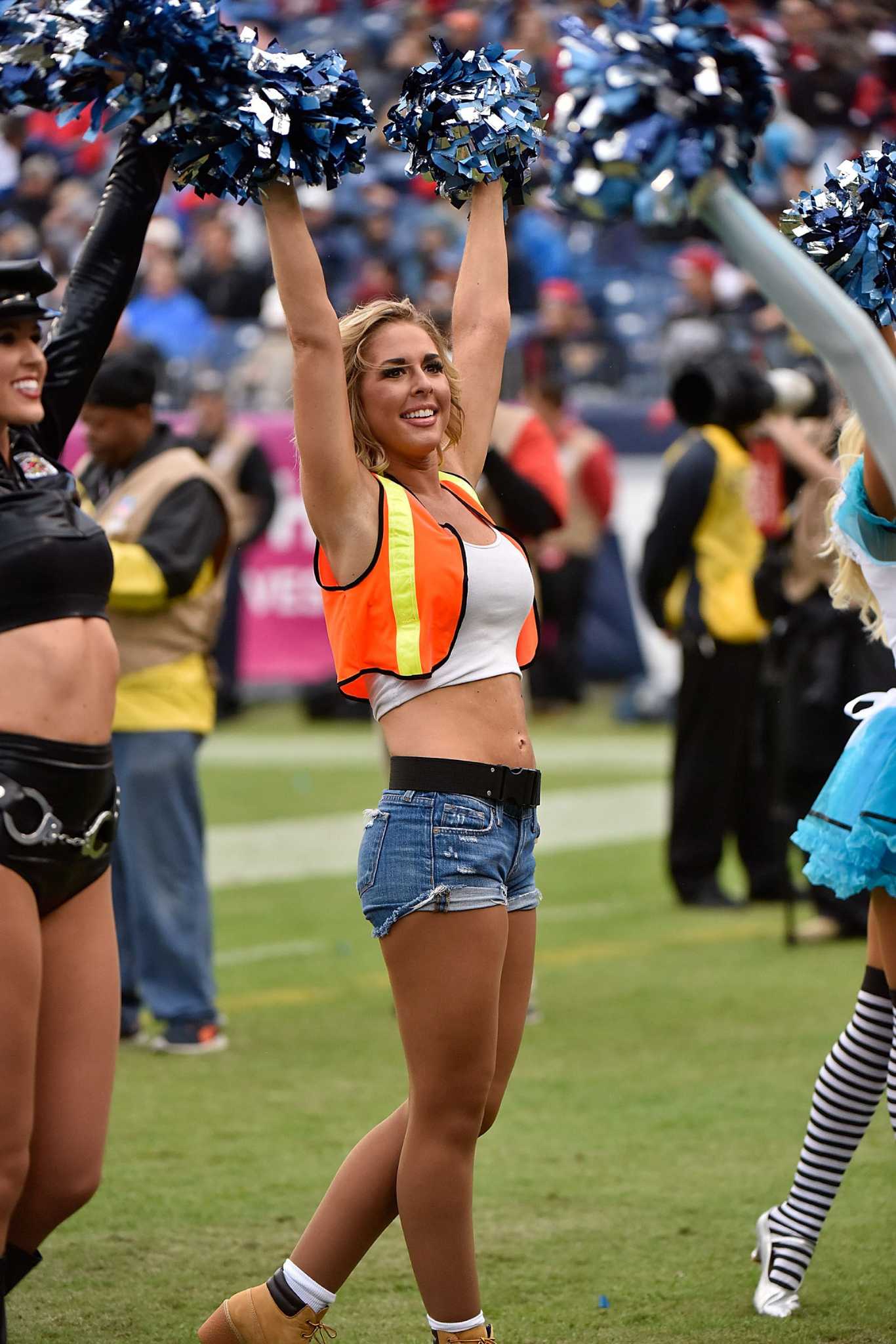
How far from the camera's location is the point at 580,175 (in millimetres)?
2674

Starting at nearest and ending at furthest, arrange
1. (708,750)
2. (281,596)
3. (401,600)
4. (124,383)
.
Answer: (401,600)
(124,383)
(708,750)
(281,596)

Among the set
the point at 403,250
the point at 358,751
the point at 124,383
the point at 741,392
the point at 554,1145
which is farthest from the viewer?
the point at 403,250

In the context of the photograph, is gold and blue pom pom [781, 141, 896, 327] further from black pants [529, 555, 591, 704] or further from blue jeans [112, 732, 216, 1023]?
black pants [529, 555, 591, 704]

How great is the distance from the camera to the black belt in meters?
3.32

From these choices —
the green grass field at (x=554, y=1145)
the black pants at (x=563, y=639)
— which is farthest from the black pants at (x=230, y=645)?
the green grass field at (x=554, y=1145)

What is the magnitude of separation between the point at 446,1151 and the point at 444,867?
493mm

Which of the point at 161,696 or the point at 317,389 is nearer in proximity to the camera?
the point at 317,389

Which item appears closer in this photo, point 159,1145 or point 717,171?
point 717,171

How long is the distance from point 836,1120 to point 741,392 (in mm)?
5088

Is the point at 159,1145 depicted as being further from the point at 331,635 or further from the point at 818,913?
the point at 818,913

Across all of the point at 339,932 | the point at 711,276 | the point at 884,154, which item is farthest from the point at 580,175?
the point at 711,276

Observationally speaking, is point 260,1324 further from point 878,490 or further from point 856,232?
point 856,232

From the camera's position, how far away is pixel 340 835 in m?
10.6

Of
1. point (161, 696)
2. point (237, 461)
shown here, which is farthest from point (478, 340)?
point (237, 461)
